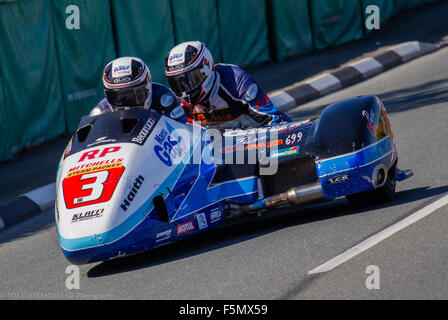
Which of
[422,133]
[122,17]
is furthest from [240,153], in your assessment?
[122,17]

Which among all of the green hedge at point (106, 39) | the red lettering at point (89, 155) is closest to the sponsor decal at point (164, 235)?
the red lettering at point (89, 155)

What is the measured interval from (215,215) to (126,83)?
144 centimetres

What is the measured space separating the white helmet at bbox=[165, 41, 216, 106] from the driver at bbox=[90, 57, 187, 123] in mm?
169

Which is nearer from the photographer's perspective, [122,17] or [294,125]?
[294,125]

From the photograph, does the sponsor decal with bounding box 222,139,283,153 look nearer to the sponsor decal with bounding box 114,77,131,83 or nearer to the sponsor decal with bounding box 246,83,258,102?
the sponsor decal with bounding box 246,83,258,102

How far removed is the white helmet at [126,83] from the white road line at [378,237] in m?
2.41

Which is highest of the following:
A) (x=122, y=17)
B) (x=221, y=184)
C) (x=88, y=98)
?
(x=221, y=184)

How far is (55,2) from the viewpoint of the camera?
11.3m

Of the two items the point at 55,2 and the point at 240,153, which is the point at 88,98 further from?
the point at 240,153

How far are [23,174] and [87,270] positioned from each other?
13.8 feet

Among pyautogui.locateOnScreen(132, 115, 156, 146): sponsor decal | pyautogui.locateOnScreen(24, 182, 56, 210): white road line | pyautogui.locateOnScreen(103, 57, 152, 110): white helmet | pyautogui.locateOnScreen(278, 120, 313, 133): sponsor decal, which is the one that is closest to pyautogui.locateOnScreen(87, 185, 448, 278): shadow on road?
pyautogui.locateOnScreen(278, 120, 313, 133): sponsor decal

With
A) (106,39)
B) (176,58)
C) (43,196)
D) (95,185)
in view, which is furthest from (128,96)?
(106,39)

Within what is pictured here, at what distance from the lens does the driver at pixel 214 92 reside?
7.08 meters

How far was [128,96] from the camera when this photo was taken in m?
6.91
